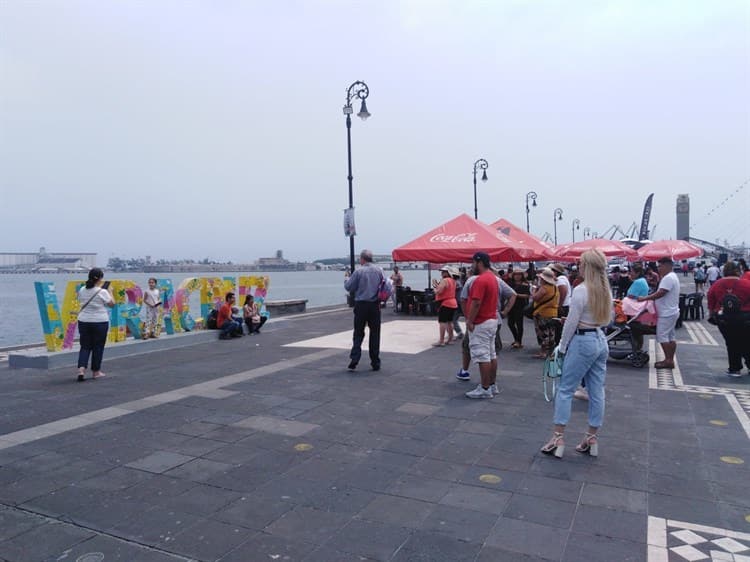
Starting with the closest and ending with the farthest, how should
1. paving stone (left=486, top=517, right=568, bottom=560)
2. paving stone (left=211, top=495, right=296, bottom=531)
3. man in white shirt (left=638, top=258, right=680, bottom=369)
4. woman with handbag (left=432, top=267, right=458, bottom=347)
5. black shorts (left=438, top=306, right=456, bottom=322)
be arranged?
paving stone (left=486, top=517, right=568, bottom=560), paving stone (left=211, top=495, right=296, bottom=531), man in white shirt (left=638, top=258, right=680, bottom=369), woman with handbag (left=432, top=267, right=458, bottom=347), black shorts (left=438, top=306, right=456, bottom=322)

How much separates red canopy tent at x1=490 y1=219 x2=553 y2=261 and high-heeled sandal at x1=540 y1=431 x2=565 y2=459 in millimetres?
11037

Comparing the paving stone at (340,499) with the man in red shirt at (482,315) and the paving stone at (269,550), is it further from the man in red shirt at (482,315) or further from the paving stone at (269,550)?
the man in red shirt at (482,315)

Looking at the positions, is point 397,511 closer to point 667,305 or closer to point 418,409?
point 418,409

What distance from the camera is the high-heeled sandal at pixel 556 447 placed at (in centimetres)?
511

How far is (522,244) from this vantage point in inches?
701

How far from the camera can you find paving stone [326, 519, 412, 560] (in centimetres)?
346

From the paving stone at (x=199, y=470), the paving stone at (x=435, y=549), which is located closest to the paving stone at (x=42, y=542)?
the paving stone at (x=199, y=470)

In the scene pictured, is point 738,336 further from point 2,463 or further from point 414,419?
point 2,463

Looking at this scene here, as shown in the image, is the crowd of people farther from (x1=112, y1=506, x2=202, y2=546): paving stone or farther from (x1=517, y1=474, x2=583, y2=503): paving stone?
(x1=112, y1=506, x2=202, y2=546): paving stone

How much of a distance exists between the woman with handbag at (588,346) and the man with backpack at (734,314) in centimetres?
488

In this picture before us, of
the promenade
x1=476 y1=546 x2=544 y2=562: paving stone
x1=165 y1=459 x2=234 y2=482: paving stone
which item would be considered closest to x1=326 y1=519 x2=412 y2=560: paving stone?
the promenade

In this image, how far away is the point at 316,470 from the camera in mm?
4820

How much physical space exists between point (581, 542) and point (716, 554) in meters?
0.76

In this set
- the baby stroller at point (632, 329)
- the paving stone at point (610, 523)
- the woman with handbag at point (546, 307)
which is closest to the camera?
the paving stone at point (610, 523)
